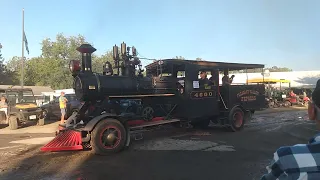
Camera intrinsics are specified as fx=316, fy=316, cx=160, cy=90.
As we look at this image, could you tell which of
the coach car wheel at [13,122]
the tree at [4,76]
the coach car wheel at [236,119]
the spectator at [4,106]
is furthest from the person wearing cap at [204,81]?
Result: the tree at [4,76]

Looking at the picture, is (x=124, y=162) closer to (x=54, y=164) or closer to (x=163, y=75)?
(x=54, y=164)

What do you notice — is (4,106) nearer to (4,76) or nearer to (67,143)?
(67,143)

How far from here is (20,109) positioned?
1563cm

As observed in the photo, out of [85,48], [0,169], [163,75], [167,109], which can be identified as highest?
[85,48]

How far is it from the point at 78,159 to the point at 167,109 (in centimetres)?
383

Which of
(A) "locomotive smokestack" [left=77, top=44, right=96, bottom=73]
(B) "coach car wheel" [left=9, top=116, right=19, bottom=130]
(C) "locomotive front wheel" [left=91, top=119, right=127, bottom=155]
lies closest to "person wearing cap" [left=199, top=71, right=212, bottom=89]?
(C) "locomotive front wheel" [left=91, top=119, right=127, bottom=155]

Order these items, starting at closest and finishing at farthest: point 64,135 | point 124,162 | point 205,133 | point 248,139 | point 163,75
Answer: point 124,162 < point 64,135 < point 248,139 < point 163,75 < point 205,133

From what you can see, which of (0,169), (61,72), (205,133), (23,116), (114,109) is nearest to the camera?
(0,169)

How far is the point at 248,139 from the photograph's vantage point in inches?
400

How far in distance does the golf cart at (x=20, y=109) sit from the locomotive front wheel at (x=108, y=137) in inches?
354

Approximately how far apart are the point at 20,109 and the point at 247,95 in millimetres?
10862

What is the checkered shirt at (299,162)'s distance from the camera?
150cm

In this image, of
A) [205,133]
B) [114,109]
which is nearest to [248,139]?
[205,133]

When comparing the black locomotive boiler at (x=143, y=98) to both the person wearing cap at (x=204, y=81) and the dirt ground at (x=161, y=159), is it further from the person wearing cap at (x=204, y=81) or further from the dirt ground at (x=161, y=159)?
the dirt ground at (x=161, y=159)
